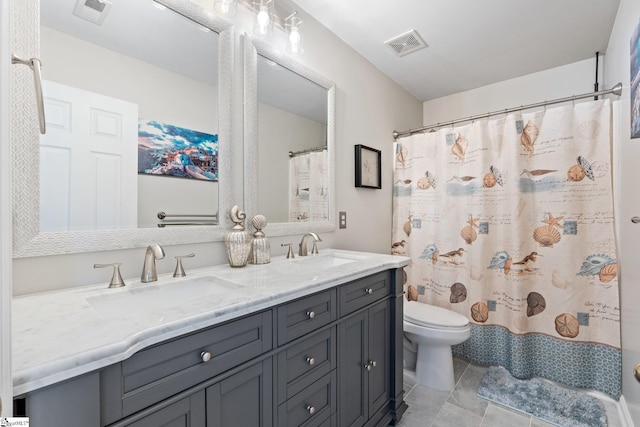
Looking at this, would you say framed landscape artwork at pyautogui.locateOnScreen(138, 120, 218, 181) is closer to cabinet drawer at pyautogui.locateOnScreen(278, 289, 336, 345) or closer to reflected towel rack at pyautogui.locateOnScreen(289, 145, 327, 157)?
reflected towel rack at pyautogui.locateOnScreen(289, 145, 327, 157)

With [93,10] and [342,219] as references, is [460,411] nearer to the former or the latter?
[342,219]

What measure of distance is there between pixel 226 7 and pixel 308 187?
101cm

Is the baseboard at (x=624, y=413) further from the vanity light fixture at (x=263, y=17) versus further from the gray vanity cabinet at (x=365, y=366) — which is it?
the vanity light fixture at (x=263, y=17)

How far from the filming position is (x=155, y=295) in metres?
1.08

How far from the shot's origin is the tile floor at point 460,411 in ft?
5.27

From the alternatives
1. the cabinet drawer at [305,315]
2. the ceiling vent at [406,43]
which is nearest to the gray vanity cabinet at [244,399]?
the cabinet drawer at [305,315]

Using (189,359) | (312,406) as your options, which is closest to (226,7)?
(189,359)

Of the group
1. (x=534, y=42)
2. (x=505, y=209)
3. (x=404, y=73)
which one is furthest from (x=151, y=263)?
(x=534, y=42)

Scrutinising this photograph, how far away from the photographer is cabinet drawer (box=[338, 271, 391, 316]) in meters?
1.28

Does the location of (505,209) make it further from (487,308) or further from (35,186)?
(35,186)

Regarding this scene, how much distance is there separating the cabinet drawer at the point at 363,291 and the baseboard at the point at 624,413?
53.4 inches

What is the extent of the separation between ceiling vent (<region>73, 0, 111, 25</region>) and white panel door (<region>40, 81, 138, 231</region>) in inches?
10.9

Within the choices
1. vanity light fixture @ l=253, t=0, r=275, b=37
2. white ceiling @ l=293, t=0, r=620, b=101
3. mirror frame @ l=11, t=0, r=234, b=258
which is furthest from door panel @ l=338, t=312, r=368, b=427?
white ceiling @ l=293, t=0, r=620, b=101

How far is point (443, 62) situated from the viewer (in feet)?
7.79
